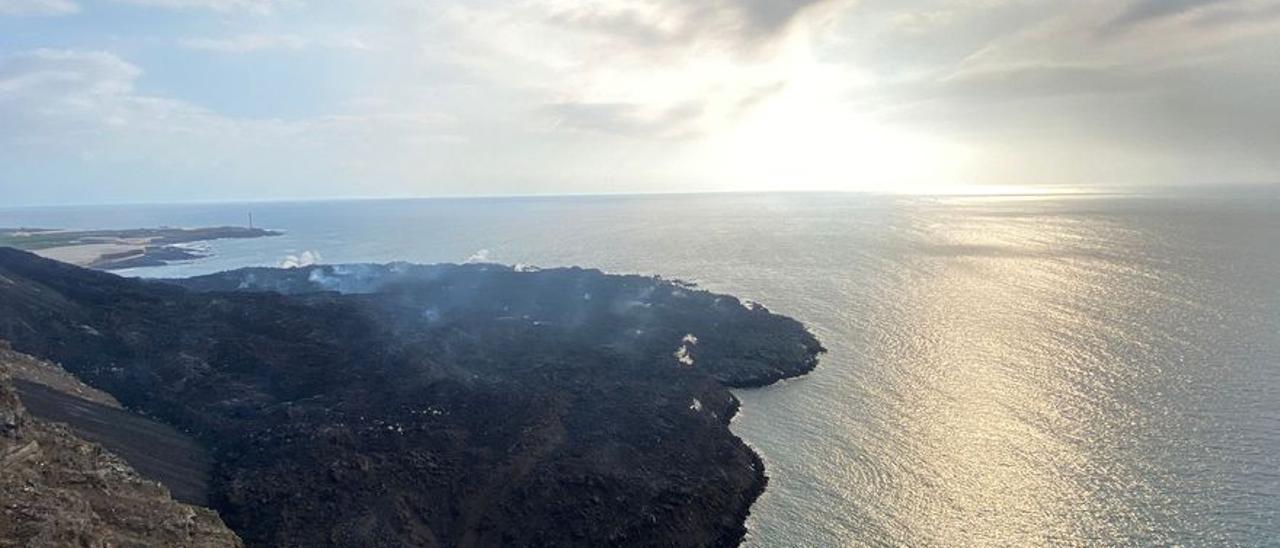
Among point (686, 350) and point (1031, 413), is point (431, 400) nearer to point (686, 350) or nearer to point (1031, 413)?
point (686, 350)

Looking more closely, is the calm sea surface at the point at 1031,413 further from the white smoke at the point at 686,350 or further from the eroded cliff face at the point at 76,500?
the eroded cliff face at the point at 76,500

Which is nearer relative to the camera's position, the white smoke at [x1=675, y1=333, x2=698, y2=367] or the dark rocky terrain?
the dark rocky terrain

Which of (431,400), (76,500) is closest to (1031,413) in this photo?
(431,400)

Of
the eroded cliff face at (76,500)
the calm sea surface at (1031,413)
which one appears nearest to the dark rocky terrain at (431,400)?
the eroded cliff face at (76,500)

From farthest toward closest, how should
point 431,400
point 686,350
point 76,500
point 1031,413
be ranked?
Answer: point 686,350 → point 1031,413 → point 431,400 → point 76,500

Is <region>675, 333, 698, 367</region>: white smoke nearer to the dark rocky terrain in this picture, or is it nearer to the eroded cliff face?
the dark rocky terrain

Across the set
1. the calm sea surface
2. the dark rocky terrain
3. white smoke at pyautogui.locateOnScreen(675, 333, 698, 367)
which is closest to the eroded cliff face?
the dark rocky terrain
